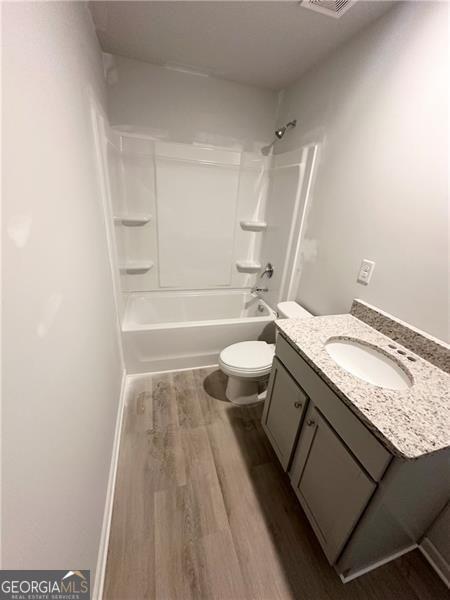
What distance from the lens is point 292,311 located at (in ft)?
5.91

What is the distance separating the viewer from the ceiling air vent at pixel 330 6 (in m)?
1.10

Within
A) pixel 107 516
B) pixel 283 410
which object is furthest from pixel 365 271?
pixel 107 516

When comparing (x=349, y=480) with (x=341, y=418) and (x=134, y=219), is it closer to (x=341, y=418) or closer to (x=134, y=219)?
(x=341, y=418)

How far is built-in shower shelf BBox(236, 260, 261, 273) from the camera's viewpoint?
2.63 metres

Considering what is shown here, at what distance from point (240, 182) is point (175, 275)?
3.82 ft

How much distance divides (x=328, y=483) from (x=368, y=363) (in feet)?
1.82

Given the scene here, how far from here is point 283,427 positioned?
127 cm

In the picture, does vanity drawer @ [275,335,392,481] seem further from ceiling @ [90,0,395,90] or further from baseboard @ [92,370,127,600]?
ceiling @ [90,0,395,90]

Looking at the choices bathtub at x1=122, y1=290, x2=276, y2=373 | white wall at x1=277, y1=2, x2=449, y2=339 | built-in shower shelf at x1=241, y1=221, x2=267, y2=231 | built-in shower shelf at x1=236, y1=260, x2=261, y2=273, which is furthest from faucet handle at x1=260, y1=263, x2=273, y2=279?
white wall at x1=277, y1=2, x2=449, y2=339

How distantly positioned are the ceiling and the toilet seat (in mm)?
1928

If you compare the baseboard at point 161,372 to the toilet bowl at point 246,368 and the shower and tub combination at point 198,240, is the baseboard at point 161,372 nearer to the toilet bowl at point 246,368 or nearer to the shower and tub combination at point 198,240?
the shower and tub combination at point 198,240

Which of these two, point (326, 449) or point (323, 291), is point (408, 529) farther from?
point (323, 291)

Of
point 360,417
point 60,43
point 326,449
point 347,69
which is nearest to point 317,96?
point 347,69

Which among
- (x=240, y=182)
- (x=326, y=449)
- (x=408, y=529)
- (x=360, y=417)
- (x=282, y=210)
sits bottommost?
(x=408, y=529)
